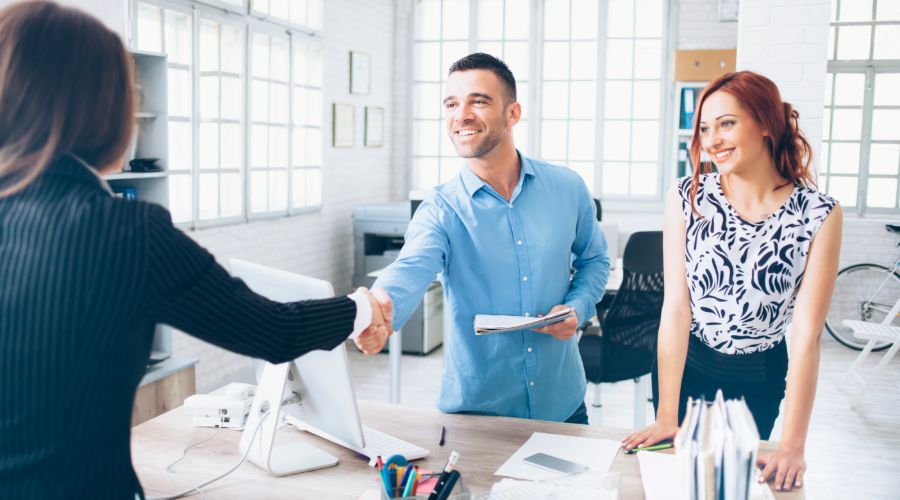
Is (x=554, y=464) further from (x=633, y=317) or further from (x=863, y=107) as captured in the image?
(x=863, y=107)

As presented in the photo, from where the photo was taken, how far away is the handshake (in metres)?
1.71

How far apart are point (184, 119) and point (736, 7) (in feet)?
15.3

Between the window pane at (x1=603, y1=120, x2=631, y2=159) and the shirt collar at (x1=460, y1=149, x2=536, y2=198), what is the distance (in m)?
5.28

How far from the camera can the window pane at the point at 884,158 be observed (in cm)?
657

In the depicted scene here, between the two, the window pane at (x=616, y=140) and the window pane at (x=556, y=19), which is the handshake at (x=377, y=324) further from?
the window pane at (x=556, y=19)

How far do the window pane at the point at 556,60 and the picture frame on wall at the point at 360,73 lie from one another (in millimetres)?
1627

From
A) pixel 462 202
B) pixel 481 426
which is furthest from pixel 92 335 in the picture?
pixel 462 202

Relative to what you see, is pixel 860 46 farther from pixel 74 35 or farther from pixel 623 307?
pixel 74 35

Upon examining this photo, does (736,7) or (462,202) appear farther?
(736,7)

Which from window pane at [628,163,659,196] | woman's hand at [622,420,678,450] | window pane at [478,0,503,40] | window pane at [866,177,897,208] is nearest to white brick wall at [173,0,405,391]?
window pane at [478,0,503,40]

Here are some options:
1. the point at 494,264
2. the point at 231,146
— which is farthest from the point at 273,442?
the point at 231,146

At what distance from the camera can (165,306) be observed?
111 centimetres

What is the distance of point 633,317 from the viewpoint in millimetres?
3564

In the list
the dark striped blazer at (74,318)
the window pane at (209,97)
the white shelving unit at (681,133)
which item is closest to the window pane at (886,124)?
the white shelving unit at (681,133)
